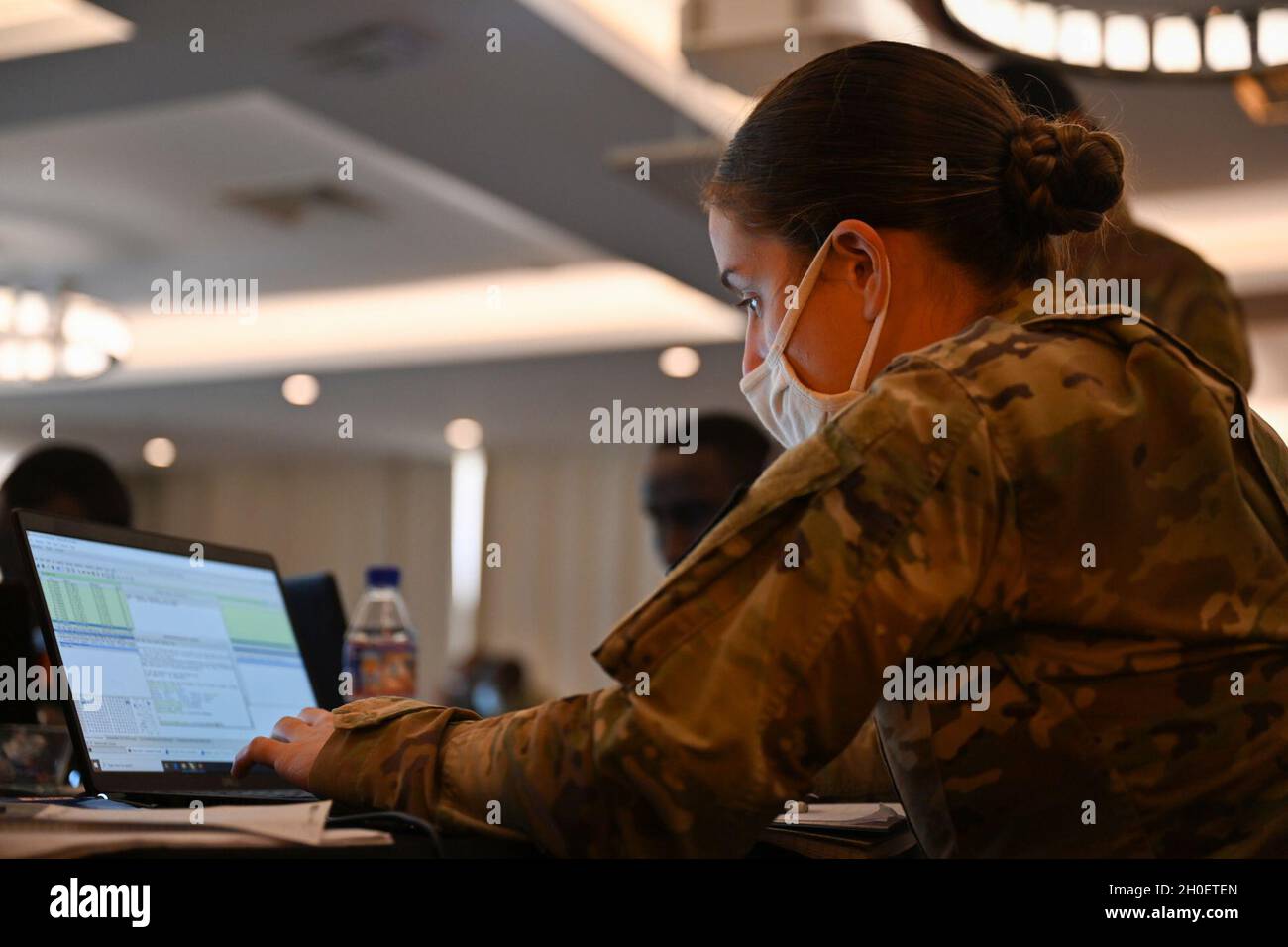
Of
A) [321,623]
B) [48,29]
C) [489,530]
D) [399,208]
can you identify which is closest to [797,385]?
[321,623]

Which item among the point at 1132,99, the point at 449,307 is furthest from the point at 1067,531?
the point at 449,307

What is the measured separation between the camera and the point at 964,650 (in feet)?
3.03

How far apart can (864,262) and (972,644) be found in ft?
1.10

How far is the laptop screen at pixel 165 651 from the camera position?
4.05ft

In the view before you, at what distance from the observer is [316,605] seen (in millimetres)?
1917

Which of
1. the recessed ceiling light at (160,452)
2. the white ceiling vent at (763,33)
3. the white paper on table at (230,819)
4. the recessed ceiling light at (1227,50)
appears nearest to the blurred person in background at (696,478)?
the white ceiling vent at (763,33)

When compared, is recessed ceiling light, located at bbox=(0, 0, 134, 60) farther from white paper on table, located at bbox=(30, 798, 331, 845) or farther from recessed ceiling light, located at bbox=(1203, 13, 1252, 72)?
white paper on table, located at bbox=(30, 798, 331, 845)

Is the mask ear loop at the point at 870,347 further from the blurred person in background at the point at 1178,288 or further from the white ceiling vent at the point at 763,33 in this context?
the white ceiling vent at the point at 763,33

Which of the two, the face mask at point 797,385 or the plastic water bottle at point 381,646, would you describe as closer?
the face mask at point 797,385

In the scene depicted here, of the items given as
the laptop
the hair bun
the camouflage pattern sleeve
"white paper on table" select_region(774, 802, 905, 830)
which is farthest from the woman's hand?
the hair bun

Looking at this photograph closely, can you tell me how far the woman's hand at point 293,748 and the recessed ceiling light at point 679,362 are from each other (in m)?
5.73

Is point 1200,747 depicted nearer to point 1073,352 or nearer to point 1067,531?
point 1067,531

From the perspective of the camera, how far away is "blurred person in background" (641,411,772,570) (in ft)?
10.6

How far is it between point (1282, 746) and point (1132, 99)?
3.32 metres
